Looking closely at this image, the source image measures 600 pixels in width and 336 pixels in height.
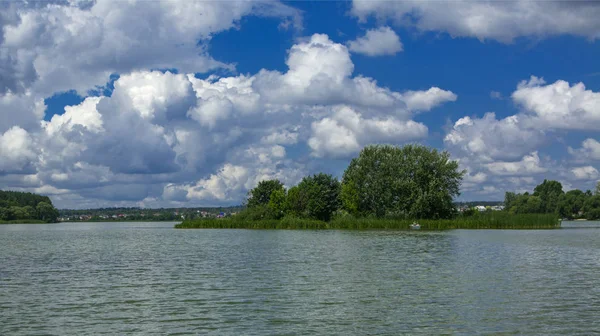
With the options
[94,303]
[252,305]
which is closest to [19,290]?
[94,303]

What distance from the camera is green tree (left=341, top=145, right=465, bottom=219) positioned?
102875 millimetres

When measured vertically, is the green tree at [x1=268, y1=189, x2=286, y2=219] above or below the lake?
above

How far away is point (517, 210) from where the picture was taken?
18812 centimetres

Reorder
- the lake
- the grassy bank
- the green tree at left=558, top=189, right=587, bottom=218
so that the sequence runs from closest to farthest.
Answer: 1. the lake
2. the grassy bank
3. the green tree at left=558, top=189, right=587, bottom=218

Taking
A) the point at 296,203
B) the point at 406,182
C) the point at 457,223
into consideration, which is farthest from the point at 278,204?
the point at 457,223

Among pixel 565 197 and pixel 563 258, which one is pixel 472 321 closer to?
pixel 563 258

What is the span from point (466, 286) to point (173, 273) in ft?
57.0

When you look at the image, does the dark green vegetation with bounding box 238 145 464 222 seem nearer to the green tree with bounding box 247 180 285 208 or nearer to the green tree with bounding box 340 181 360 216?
the green tree with bounding box 340 181 360 216

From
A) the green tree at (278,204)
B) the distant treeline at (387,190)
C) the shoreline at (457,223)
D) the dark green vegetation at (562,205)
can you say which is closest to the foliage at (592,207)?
the dark green vegetation at (562,205)

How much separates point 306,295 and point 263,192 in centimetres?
12972

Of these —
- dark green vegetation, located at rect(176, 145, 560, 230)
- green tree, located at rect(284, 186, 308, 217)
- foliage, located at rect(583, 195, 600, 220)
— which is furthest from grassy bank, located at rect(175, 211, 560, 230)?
foliage, located at rect(583, 195, 600, 220)

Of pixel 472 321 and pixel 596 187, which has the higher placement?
pixel 596 187

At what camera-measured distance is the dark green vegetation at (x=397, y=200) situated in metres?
98.4

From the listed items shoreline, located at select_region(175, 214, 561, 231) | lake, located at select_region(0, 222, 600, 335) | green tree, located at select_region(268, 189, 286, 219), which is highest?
green tree, located at select_region(268, 189, 286, 219)
